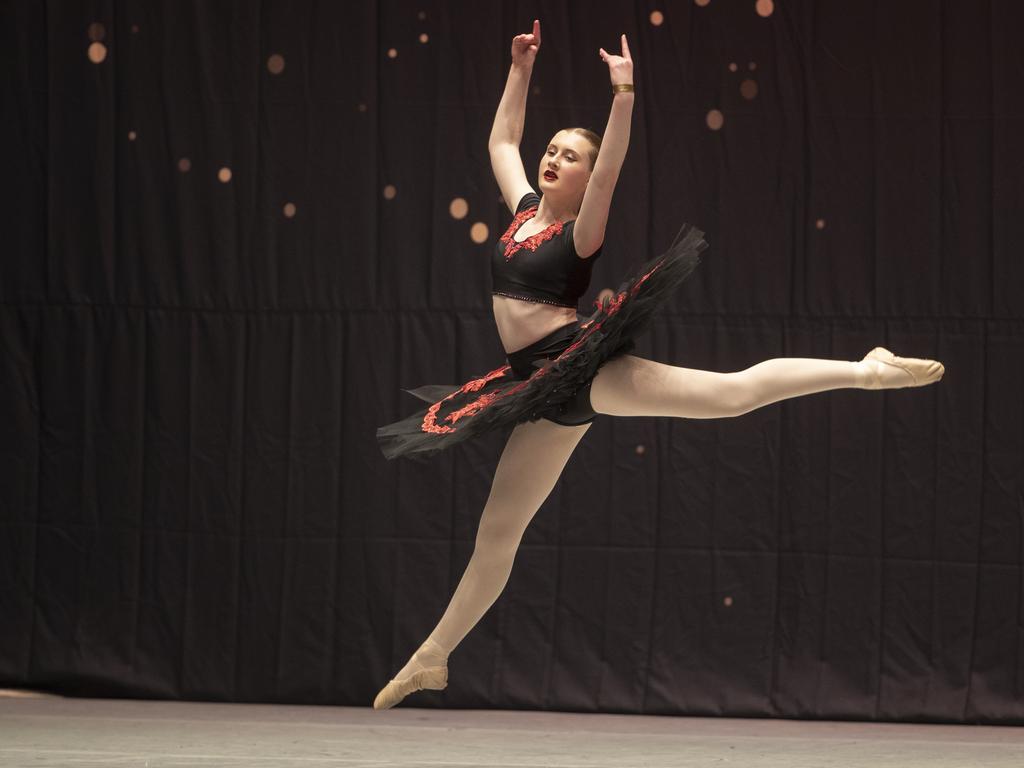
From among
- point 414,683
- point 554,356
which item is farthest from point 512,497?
point 414,683

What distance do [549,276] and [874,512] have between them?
88.2 inches

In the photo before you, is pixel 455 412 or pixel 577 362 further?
pixel 455 412

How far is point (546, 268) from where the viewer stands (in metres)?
2.99

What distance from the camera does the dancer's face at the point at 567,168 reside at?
3012mm

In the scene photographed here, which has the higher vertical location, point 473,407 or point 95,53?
point 95,53

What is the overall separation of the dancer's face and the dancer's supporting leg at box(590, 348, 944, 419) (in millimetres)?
389

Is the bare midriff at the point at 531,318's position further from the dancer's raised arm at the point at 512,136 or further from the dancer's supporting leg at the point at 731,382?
the dancer's raised arm at the point at 512,136

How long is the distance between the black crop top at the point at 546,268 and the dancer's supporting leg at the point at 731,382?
20 centimetres

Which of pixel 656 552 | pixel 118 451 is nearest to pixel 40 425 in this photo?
pixel 118 451

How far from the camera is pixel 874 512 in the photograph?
4789 millimetres

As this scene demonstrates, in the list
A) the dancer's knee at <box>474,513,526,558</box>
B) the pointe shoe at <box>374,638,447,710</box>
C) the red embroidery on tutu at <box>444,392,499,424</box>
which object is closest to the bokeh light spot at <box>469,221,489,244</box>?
the red embroidery on tutu at <box>444,392,499,424</box>

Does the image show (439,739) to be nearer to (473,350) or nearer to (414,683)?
(473,350)

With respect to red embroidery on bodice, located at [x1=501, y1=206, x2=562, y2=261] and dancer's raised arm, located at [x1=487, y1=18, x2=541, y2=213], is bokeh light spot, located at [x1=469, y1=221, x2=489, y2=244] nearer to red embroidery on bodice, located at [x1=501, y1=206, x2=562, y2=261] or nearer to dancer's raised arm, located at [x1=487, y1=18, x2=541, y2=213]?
dancer's raised arm, located at [x1=487, y1=18, x2=541, y2=213]

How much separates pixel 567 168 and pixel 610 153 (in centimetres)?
24
